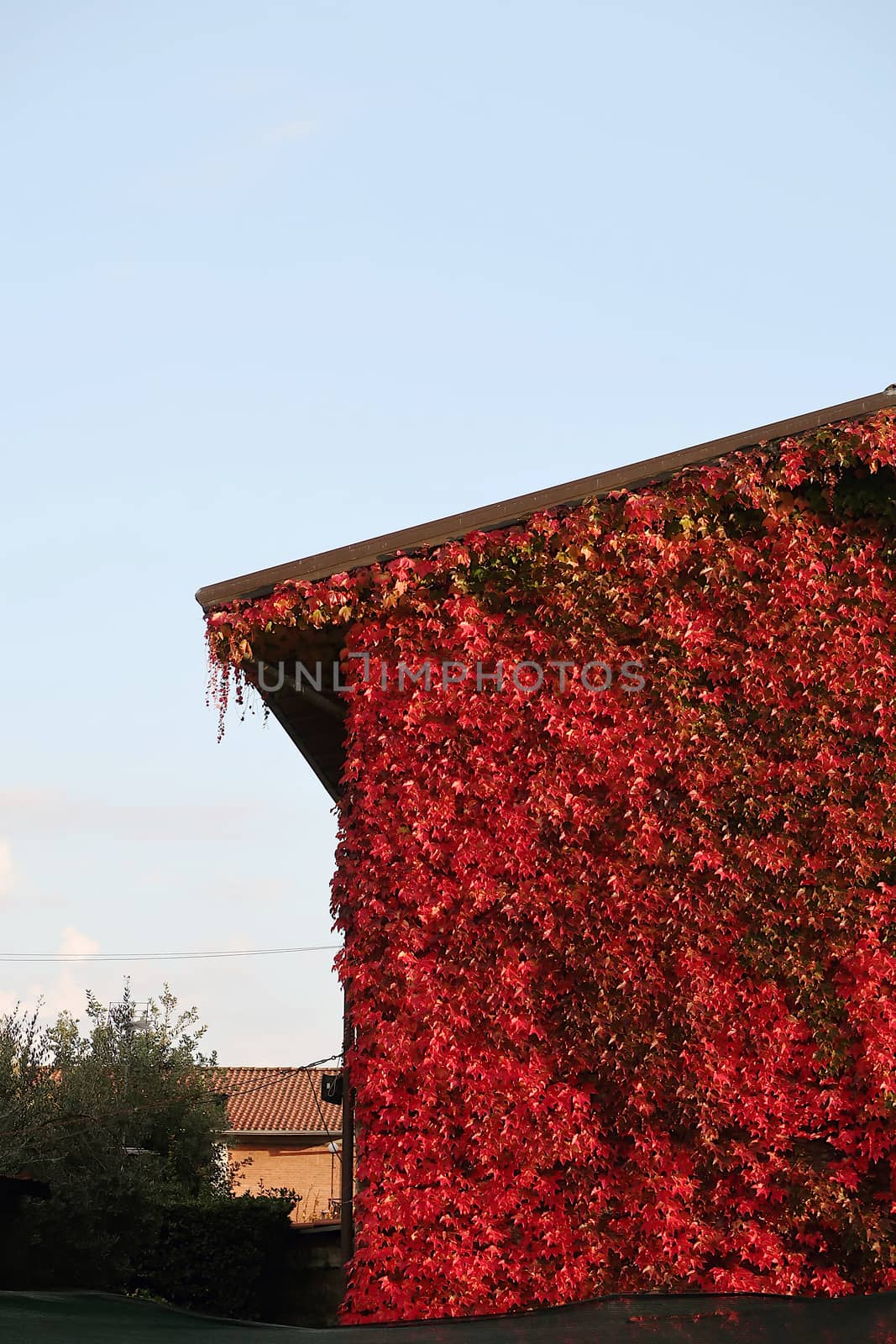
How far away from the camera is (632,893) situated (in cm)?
716

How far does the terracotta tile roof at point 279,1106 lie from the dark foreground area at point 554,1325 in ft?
85.4

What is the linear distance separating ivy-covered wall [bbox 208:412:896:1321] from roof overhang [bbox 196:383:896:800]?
14 centimetres

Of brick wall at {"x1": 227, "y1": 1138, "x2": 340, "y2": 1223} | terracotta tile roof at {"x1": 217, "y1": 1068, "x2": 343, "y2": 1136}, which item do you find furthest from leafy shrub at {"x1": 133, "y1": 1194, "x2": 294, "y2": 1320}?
brick wall at {"x1": 227, "y1": 1138, "x2": 340, "y2": 1223}

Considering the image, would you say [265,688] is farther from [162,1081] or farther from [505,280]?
[162,1081]

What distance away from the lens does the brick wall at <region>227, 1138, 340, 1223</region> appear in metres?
31.8

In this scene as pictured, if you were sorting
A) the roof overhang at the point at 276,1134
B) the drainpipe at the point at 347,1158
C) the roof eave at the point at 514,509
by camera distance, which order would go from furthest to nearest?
1. the roof overhang at the point at 276,1134
2. the drainpipe at the point at 347,1158
3. the roof eave at the point at 514,509

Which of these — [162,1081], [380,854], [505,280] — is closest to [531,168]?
[505,280]

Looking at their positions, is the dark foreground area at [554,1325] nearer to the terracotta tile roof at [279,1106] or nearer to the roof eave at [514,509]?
the roof eave at [514,509]

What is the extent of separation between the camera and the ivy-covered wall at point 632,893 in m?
6.68

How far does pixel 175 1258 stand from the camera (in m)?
15.4

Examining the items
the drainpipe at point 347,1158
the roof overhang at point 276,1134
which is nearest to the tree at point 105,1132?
the drainpipe at point 347,1158

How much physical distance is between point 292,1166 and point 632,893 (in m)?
28.0

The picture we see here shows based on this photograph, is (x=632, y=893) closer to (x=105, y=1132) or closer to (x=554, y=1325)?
(x=554, y=1325)

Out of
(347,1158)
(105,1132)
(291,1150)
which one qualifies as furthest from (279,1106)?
(347,1158)
